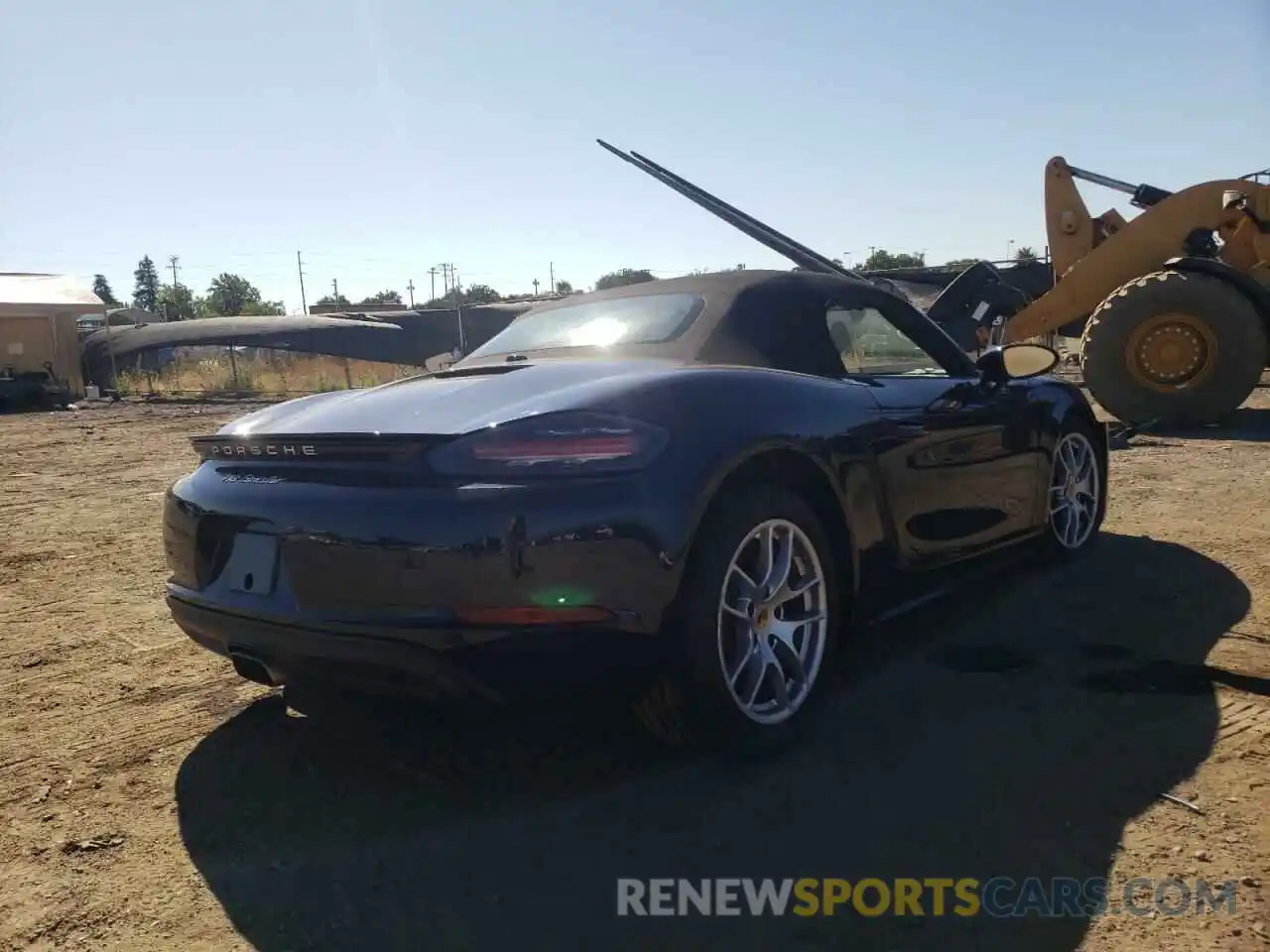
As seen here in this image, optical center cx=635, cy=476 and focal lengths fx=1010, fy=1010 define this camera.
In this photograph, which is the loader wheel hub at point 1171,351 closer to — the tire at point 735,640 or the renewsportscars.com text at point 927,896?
the tire at point 735,640

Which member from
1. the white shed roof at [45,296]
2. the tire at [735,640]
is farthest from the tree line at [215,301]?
the tire at [735,640]

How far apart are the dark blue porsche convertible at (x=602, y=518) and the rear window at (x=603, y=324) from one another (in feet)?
0.04

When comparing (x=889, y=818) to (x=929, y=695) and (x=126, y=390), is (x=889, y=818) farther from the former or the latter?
(x=126, y=390)

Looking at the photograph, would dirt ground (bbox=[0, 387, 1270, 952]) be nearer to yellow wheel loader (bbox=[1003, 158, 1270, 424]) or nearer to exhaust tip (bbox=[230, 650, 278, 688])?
exhaust tip (bbox=[230, 650, 278, 688])

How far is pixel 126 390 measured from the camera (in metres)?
22.5

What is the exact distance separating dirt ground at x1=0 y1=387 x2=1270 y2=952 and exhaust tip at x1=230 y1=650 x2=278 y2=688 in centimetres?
26

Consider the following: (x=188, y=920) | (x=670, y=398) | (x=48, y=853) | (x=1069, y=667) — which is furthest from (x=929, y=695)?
(x=48, y=853)

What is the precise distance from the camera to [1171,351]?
9.25m

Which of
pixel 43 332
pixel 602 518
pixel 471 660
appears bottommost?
pixel 471 660

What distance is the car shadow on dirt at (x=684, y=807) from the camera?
1999 millimetres

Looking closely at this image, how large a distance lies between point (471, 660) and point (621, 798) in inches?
23.1

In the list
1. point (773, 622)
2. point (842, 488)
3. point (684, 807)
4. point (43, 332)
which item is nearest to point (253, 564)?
point (684, 807)

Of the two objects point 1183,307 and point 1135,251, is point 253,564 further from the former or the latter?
point 1135,251

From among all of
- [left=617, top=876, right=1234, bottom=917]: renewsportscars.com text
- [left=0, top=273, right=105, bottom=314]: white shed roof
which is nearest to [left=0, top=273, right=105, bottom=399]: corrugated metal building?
[left=0, top=273, right=105, bottom=314]: white shed roof
